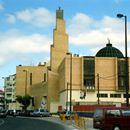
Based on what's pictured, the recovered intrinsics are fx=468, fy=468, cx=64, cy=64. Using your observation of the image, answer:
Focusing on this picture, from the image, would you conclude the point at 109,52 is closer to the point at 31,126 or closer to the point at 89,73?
the point at 89,73

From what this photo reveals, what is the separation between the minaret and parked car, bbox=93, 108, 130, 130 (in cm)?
11818

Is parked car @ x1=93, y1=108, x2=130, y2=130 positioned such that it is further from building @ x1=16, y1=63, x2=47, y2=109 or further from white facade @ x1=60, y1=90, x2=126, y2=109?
building @ x1=16, y1=63, x2=47, y2=109

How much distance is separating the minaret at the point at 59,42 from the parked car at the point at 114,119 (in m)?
118

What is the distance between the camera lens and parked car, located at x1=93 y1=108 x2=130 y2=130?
3006 centimetres

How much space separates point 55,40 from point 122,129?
120m

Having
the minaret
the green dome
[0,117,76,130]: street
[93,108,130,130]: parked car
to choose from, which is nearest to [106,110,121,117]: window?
[93,108,130,130]: parked car

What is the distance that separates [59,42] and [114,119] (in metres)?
120

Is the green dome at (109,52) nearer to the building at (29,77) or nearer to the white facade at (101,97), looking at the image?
the white facade at (101,97)

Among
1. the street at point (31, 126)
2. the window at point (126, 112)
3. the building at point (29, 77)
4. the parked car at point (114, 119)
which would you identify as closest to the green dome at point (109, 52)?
the building at point (29, 77)

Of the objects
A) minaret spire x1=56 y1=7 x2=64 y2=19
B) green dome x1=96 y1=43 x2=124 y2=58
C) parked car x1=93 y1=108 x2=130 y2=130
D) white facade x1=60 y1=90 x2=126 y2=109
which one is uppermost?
minaret spire x1=56 y1=7 x2=64 y2=19

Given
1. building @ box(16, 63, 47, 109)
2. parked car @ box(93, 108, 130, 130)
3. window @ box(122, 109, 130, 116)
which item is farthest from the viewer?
building @ box(16, 63, 47, 109)

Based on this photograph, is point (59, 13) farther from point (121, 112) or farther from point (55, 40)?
point (121, 112)

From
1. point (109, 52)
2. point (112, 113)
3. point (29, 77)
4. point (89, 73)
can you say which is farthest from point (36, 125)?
point (29, 77)

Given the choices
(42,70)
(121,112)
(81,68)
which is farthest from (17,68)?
(121,112)
